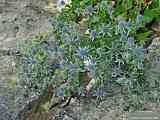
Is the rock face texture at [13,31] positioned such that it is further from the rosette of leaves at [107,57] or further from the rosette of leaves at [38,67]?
the rosette of leaves at [107,57]

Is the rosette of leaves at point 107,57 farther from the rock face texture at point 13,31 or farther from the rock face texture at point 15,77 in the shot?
the rock face texture at point 13,31

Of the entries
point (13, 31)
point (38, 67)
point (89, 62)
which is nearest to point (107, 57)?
point (89, 62)

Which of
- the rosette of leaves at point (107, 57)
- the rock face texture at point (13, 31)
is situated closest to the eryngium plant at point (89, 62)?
the rosette of leaves at point (107, 57)

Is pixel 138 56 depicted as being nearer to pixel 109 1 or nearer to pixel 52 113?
pixel 52 113

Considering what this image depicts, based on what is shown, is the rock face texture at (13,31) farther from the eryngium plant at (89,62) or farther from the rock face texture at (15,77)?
the eryngium plant at (89,62)

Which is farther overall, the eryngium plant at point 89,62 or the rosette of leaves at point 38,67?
the rosette of leaves at point 38,67

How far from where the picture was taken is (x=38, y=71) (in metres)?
3.12

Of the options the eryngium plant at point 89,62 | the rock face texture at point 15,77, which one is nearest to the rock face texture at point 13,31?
the rock face texture at point 15,77

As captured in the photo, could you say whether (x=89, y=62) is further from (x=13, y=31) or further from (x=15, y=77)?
(x=13, y=31)

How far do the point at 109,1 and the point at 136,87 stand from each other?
1.10 metres

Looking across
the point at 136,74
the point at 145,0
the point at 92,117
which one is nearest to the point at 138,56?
the point at 136,74

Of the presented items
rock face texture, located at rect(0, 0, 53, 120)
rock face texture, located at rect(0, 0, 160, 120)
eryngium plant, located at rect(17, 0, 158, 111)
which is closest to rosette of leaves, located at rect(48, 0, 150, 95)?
eryngium plant, located at rect(17, 0, 158, 111)

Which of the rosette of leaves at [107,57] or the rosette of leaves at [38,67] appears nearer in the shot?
the rosette of leaves at [107,57]

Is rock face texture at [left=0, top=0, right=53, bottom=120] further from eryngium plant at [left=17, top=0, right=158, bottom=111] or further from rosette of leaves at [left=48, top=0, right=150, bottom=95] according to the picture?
rosette of leaves at [left=48, top=0, right=150, bottom=95]
